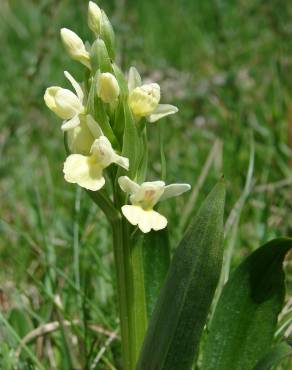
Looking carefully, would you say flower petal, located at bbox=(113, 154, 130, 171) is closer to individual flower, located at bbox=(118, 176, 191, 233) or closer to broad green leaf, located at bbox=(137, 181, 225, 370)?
individual flower, located at bbox=(118, 176, 191, 233)

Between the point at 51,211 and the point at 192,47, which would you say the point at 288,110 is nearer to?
the point at 51,211

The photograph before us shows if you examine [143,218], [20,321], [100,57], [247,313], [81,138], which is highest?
[100,57]

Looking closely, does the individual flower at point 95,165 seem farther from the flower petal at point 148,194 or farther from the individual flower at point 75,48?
the individual flower at point 75,48

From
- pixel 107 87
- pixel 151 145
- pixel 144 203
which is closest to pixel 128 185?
pixel 144 203

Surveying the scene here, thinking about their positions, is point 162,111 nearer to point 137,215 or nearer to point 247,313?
point 137,215

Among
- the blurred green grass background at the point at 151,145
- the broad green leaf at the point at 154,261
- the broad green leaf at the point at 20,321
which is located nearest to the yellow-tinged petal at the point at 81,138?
the broad green leaf at the point at 154,261

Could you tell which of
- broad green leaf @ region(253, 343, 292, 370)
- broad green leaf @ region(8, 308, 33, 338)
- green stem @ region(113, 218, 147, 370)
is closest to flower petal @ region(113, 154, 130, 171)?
green stem @ region(113, 218, 147, 370)
